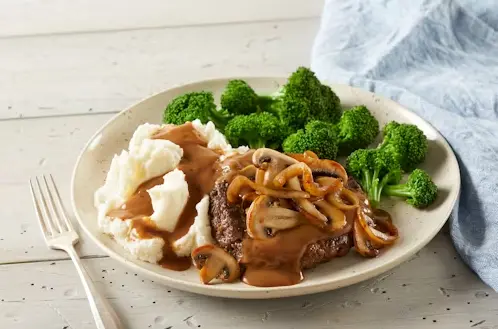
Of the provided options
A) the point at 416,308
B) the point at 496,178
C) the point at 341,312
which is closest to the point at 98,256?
the point at 341,312

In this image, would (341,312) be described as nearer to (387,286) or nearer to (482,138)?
(387,286)

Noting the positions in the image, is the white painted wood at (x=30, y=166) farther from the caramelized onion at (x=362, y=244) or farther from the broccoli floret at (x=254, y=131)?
the caramelized onion at (x=362, y=244)

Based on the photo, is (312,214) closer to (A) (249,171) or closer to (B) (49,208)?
A: (A) (249,171)

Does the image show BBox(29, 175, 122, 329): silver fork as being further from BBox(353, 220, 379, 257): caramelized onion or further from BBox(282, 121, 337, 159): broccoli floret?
BBox(282, 121, 337, 159): broccoli floret

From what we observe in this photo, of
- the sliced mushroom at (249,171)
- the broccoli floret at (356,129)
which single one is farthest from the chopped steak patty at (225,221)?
the broccoli floret at (356,129)

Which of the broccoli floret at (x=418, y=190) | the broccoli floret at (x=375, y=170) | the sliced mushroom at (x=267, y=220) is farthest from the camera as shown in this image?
the broccoli floret at (x=375, y=170)
